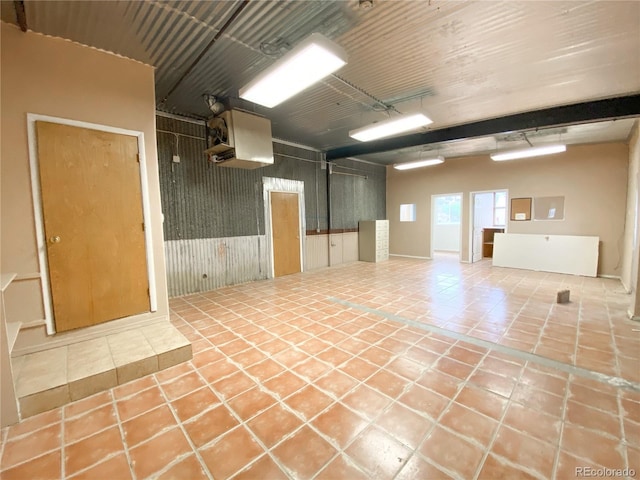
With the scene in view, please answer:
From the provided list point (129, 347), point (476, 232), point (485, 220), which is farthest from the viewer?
point (485, 220)

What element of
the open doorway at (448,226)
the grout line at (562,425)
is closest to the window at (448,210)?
the open doorway at (448,226)

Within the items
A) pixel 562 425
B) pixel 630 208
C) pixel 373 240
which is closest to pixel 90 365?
pixel 562 425

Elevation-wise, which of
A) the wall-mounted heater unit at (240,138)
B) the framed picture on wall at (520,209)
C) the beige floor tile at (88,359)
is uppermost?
the wall-mounted heater unit at (240,138)

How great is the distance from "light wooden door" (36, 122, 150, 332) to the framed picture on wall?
846 cm

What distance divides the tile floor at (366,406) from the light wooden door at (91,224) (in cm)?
93

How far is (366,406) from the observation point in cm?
192

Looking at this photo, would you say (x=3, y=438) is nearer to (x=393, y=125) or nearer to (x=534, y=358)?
(x=534, y=358)

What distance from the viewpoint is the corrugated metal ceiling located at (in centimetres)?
221

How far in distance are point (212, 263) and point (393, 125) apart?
408cm

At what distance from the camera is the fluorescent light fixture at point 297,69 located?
7.07ft

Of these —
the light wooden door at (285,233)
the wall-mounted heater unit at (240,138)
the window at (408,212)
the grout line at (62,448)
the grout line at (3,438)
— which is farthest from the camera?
the window at (408,212)

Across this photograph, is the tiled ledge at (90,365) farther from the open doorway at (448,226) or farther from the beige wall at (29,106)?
the open doorway at (448,226)

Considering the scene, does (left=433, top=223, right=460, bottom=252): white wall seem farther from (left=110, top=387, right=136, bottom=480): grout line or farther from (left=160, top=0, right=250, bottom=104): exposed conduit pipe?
(left=110, top=387, right=136, bottom=480): grout line

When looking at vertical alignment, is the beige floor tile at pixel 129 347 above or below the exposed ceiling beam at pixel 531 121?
below
